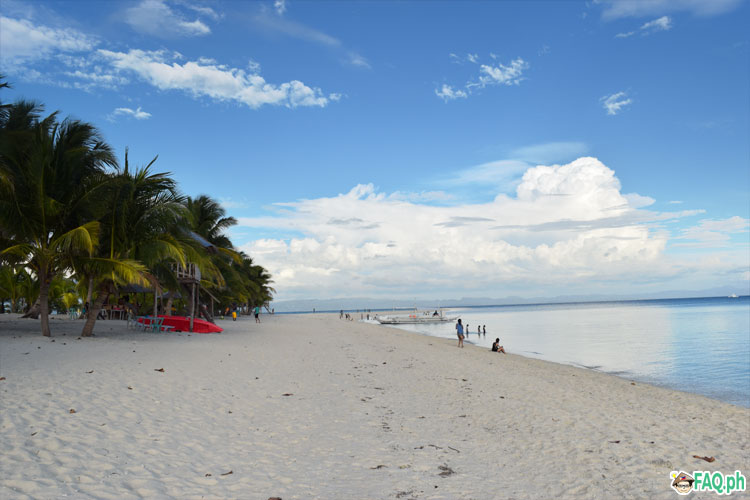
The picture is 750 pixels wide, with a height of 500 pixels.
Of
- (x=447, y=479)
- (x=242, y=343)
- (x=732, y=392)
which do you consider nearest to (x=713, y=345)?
(x=732, y=392)

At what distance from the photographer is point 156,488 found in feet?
14.7

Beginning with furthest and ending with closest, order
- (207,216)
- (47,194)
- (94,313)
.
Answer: (207,216)
(94,313)
(47,194)

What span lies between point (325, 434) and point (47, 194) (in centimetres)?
1433

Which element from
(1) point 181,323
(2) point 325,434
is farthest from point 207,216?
(2) point 325,434

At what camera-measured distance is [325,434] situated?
6.74 metres

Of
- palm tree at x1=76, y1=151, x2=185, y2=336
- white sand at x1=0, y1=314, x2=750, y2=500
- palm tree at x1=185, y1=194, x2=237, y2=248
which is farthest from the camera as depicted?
palm tree at x1=185, y1=194, x2=237, y2=248

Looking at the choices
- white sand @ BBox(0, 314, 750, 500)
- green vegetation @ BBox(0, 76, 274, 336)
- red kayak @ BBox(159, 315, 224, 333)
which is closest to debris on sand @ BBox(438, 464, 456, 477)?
white sand @ BBox(0, 314, 750, 500)

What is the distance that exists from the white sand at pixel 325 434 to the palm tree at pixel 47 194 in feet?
14.2

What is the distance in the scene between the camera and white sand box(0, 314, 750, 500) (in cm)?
484

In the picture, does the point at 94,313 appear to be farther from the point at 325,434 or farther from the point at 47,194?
the point at 325,434

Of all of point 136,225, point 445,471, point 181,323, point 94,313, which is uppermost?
point 136,225

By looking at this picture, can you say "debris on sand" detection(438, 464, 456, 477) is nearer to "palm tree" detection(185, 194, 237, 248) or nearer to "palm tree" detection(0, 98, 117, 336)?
"palm tree" detection(0, 98, 117, 336)

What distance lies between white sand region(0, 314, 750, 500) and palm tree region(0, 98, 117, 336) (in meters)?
4.32

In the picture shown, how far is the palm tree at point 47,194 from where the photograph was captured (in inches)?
578
